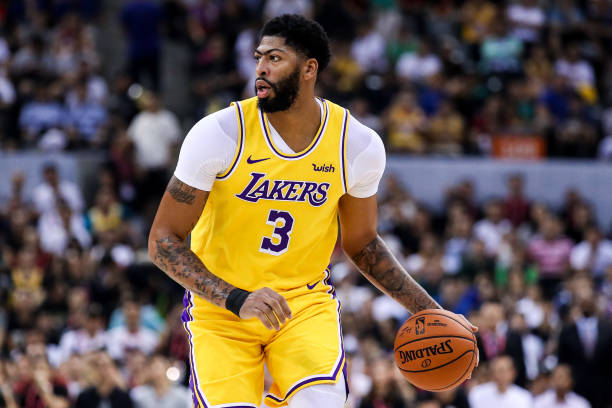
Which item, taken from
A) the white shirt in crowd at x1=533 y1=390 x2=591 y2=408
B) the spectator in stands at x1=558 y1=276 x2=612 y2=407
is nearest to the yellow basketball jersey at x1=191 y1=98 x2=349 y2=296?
the white shirt in crowd at x1=533 y1=390 x2=591 y2=408

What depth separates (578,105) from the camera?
16.3 meters

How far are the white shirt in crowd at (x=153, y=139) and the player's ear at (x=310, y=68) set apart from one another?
1116 cm

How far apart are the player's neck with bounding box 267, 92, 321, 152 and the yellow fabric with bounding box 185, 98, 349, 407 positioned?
0.05 m

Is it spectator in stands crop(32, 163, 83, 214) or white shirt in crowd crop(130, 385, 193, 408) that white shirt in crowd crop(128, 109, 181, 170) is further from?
white shirt in crowd crop(130, 385, 193, 408)

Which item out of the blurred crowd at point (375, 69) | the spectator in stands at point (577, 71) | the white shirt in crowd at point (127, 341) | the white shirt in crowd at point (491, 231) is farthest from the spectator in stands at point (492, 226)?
the white shirt in crowd at point (127, 341)

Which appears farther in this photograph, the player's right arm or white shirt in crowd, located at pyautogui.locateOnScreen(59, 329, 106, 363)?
white shirt in crowd, located at pyautogui.locateOnScreen(59, 329, 106, 363)

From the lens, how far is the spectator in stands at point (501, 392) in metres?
11.2

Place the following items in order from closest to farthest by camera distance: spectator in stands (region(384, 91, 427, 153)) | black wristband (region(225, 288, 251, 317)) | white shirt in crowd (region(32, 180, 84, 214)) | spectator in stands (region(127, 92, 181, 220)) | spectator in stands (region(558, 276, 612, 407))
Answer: black wristband (region(225, 288, 251, 317)) < spectator in stands (region(558, 276, 612, 407)) < white shirt in crowd (region(32, 180, 84, 214)) < spectator in stands (region(384, 91, 427, 153)) < spectator in stands (region(127, 92, 181, 220))

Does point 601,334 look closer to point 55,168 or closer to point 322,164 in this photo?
point 322,164

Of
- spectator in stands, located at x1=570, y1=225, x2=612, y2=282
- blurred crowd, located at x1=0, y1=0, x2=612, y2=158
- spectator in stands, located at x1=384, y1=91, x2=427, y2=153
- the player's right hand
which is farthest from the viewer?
blurred crowd, located at x1=0, y1=0, x2=612, y2=158

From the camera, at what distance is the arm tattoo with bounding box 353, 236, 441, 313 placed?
6.14 metres

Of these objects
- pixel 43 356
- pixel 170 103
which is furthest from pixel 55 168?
pixel 43 356

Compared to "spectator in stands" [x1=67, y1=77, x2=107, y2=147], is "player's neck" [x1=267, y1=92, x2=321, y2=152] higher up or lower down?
higher up

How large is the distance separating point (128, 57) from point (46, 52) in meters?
1.42
